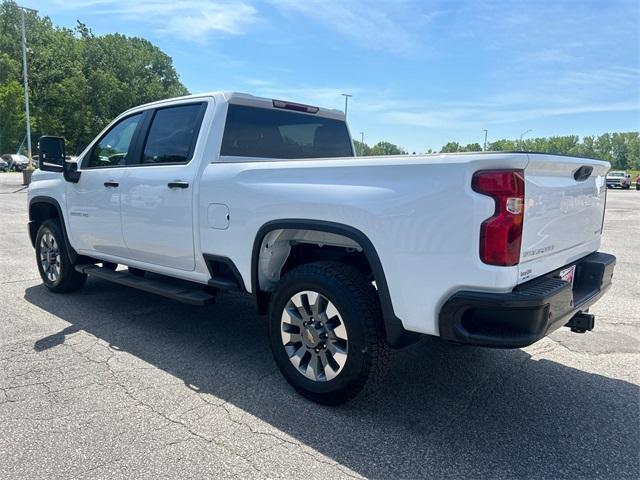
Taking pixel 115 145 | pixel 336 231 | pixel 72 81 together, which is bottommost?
pixel 336 231

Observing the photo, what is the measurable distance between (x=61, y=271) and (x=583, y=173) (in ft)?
17.1

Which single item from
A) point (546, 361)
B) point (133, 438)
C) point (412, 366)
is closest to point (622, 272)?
point (546, 361)

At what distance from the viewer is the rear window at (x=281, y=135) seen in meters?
4.06

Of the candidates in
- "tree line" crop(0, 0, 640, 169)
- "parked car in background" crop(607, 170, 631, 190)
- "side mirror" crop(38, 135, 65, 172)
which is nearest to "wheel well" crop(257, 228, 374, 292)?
"side mirror" crop(38, 135, 65, 172)

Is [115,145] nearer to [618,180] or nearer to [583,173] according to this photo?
[583,173]

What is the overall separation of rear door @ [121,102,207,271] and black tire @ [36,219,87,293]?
1353mm

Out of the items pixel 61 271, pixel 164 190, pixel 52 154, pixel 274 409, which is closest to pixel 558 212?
pixel 274 409

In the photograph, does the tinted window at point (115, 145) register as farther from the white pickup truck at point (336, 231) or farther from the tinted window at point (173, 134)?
the tinted window at point (173, 134)

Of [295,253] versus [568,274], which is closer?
[568,274]

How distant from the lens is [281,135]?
4.43 meters

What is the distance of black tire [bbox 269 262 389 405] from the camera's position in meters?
2.88

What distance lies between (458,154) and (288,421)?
182cm

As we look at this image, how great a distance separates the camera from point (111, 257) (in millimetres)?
4953

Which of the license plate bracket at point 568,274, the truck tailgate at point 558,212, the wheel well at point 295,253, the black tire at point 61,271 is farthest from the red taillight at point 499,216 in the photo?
the black tire at point 61,271
